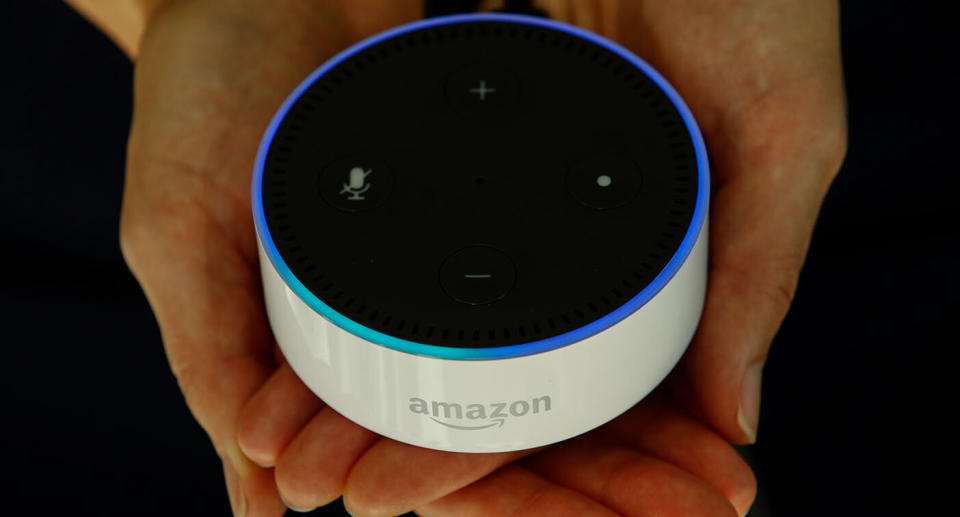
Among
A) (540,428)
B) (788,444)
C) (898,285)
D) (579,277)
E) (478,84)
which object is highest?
(478,84)

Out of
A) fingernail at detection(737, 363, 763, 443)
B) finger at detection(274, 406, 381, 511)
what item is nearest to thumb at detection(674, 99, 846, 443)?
fingernail at detection(737, 363, 763, 443)

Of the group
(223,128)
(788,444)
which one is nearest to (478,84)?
(223,128)

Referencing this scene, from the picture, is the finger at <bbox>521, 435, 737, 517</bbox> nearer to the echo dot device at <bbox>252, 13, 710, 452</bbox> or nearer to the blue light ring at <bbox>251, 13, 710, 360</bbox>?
the echo dot device at <bbox>252, 13, 710, 452</bbox>

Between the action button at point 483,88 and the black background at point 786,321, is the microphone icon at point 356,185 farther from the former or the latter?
the black background at point 786,321

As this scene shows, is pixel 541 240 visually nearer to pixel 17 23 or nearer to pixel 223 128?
pixel 223 128

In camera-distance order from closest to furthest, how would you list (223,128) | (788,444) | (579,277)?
1. (579,277)
2. (223,128)
3. (788,444)

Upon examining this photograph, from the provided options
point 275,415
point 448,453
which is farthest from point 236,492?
point 448,453
